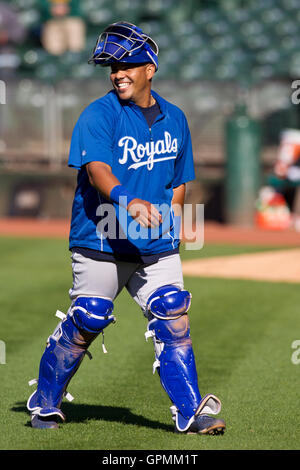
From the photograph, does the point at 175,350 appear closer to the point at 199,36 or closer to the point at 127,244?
the point at 127,244

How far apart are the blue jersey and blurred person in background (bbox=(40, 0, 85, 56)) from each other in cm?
2196

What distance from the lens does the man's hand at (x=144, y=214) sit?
380 centimetres

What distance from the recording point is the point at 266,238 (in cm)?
1442

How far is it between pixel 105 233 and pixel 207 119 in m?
13.5

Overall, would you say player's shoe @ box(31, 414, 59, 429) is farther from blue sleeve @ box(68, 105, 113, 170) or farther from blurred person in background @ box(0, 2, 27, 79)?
blurred person in background @ box(0, 2, 27, 79)

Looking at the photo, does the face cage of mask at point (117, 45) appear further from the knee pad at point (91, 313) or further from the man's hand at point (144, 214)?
the knee pad at point (91, 313)

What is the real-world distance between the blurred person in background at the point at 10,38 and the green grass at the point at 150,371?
17127mm

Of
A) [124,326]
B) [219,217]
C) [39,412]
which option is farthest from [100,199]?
[219,217]

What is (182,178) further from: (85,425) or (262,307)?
(262,307)

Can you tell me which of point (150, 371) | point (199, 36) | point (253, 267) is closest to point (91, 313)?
point (150, 371)

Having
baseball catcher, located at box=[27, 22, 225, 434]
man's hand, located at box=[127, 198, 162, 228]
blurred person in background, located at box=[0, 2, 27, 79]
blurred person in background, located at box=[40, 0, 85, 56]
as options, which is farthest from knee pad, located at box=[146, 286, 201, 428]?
blurred person in background, located at box=[0, 2, 27, 79]

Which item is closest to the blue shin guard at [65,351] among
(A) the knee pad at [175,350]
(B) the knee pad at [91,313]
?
(B) the knee pad at [91,313]

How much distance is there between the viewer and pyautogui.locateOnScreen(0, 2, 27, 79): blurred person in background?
26.2 m

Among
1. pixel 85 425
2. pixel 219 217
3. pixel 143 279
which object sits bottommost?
pixel 219 217
